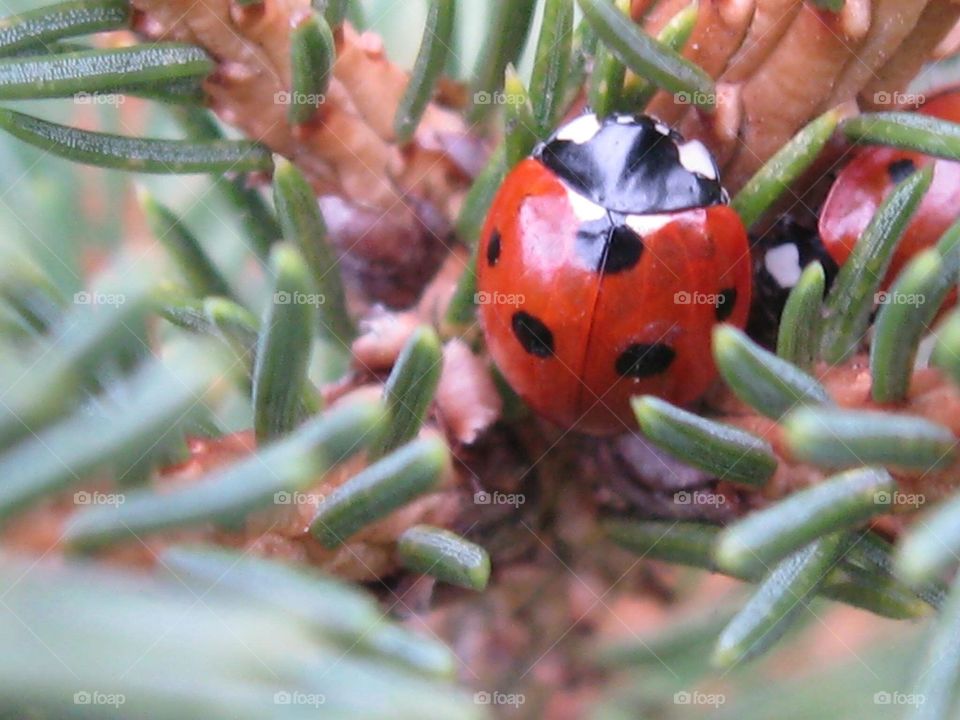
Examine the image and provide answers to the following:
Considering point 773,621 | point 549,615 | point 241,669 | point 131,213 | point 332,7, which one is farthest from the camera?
point 131,213

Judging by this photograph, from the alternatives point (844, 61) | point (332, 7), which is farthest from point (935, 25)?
point (332, 7)

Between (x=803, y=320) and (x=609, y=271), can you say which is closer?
(x=803, y=320)

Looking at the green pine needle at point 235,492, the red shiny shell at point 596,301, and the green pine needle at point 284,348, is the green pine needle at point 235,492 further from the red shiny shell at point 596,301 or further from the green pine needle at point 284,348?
the red shiny shell at point 596,301

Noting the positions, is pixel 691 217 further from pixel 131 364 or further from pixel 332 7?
pixel 131 364

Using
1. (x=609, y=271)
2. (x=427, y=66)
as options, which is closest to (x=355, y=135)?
(x=427, y=66)

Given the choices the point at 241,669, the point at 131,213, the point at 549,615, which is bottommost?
the point at 549,615

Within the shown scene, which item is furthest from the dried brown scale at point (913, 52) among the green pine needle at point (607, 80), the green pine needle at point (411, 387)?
the green pine needle at point (411, 387)

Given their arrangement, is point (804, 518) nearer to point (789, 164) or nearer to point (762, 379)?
point (762, 379)
